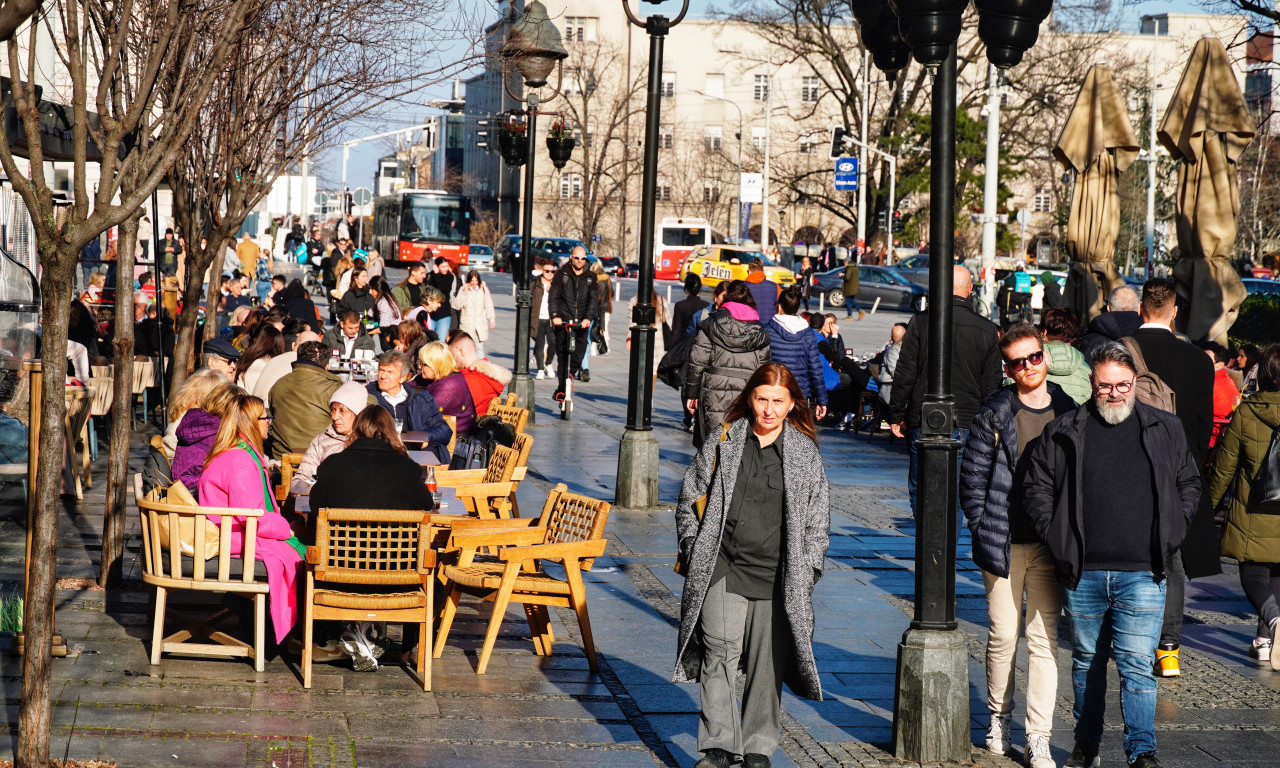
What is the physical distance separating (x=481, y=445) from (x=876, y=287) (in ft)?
123

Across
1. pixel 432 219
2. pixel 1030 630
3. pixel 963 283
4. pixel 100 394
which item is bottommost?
pixel 1030 630

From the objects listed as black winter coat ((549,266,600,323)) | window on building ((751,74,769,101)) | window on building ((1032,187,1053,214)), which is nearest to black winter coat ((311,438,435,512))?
black winter coat ((549,266,600,323))

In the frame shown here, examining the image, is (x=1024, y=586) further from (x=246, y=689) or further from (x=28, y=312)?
(x=28, y=312)

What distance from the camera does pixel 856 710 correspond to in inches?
269

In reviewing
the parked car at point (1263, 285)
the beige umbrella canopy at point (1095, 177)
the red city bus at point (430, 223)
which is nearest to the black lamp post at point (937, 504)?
the beige umbrella canopy at point (1095, 177)

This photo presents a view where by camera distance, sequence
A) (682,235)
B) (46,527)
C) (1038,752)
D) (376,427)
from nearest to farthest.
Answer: (46,527) < (1038,752) < (376,427) < (682,235)

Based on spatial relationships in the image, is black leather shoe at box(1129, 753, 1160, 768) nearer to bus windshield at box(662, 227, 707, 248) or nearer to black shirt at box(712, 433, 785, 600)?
black shirt at box(712, 433, 785, 600)

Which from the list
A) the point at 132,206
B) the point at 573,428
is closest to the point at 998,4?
the point at 132,206

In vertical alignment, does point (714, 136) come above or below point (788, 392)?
above

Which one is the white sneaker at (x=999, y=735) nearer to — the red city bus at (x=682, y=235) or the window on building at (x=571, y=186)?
the red city bus at (x=682, y=235)

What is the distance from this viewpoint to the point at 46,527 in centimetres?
526

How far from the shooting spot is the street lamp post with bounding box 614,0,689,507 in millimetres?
12000

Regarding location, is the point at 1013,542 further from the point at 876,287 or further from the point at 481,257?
the point at 481,257

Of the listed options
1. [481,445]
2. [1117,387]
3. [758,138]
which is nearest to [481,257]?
[758,138]
